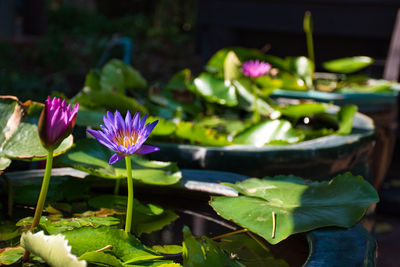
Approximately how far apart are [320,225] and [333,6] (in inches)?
108

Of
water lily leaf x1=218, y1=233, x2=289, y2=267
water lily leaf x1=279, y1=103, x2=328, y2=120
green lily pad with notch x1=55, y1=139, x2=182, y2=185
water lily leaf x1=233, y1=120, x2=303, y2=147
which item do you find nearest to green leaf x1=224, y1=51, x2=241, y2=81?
water lily leaf x1=279, y1=103, x2=328, y2=120

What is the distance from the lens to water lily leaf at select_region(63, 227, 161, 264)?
509mm

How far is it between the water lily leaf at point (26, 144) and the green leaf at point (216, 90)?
765 mm

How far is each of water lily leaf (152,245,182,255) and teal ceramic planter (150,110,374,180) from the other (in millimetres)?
340

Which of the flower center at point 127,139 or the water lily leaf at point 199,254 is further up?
the flower center at point 127,139

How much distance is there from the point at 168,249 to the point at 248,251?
9 cm

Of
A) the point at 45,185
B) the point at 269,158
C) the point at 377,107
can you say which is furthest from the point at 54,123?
the point at 377,107

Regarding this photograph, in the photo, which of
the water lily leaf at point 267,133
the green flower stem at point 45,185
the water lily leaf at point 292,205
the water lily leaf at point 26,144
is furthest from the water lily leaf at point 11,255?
the water lily leaf at point 267,133

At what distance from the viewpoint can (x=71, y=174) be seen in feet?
2.47

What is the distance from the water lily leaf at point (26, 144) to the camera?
0.61 m

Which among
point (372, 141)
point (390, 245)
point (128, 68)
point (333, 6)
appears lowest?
point (390, 245)

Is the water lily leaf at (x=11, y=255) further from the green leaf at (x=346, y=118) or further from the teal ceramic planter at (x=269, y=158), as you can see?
the green leaf at (x=346, y=118)

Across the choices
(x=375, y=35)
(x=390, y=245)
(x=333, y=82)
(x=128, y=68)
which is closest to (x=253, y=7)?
(x=375, y=35)

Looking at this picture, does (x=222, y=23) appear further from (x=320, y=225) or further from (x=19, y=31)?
(x=19, y=31)
